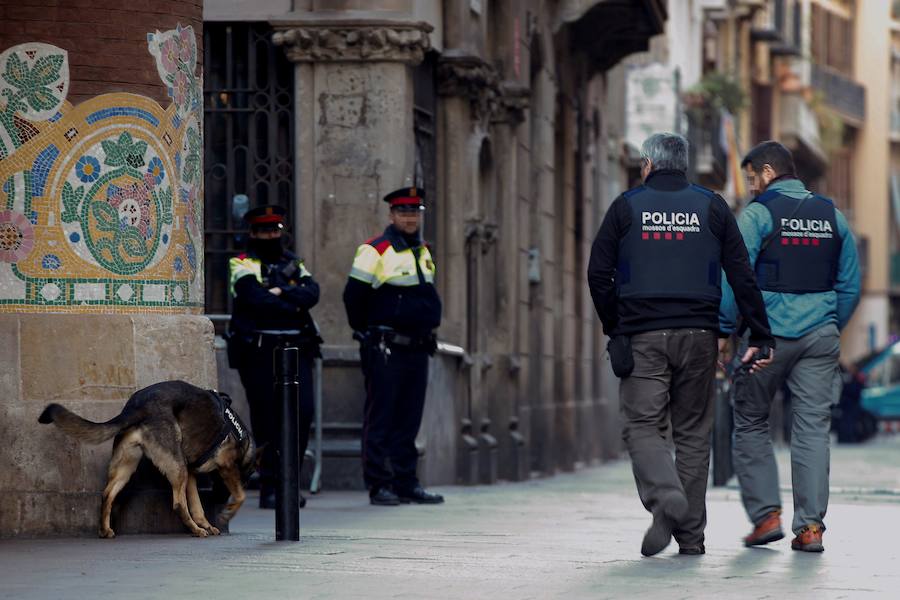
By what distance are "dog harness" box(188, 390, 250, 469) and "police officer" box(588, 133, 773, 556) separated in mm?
1980

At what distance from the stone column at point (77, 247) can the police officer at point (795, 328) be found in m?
2.73

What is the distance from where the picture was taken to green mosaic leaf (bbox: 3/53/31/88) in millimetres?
10688

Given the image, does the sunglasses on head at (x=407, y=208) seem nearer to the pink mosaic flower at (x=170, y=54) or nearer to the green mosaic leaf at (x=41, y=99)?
the pink mosaic flower at (x=170, y=54)

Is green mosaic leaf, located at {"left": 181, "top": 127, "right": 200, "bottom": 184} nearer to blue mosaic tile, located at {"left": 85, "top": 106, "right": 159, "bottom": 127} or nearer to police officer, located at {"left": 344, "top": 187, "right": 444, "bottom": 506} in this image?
blue mosaic tile, located at {"left": 85, "top": 106, "right": 159, "bottom": 127}

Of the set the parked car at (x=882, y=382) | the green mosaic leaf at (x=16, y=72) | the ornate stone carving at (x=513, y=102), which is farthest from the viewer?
the parked car at (x=882, y=382)

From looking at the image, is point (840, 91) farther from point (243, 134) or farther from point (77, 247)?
point (77, 247)

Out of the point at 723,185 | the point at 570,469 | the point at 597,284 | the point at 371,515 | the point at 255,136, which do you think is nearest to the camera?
the point at 597,284

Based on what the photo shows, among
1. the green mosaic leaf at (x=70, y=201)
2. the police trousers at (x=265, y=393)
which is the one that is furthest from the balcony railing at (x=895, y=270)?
the green mosaic leaf at (x=70, y=201)

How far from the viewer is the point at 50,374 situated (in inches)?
419

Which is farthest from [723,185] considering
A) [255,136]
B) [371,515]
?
[371,515]

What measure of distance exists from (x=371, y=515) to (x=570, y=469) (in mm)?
13210

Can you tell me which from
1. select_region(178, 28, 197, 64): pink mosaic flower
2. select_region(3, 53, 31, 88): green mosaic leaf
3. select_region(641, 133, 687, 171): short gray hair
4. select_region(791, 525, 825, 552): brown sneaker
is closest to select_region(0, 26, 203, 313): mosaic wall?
select_region(3, 53, 31, 88): green mosaic leaf

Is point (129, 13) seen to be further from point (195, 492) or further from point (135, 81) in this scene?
point (195, 492)

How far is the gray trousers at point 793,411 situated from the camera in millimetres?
10602
